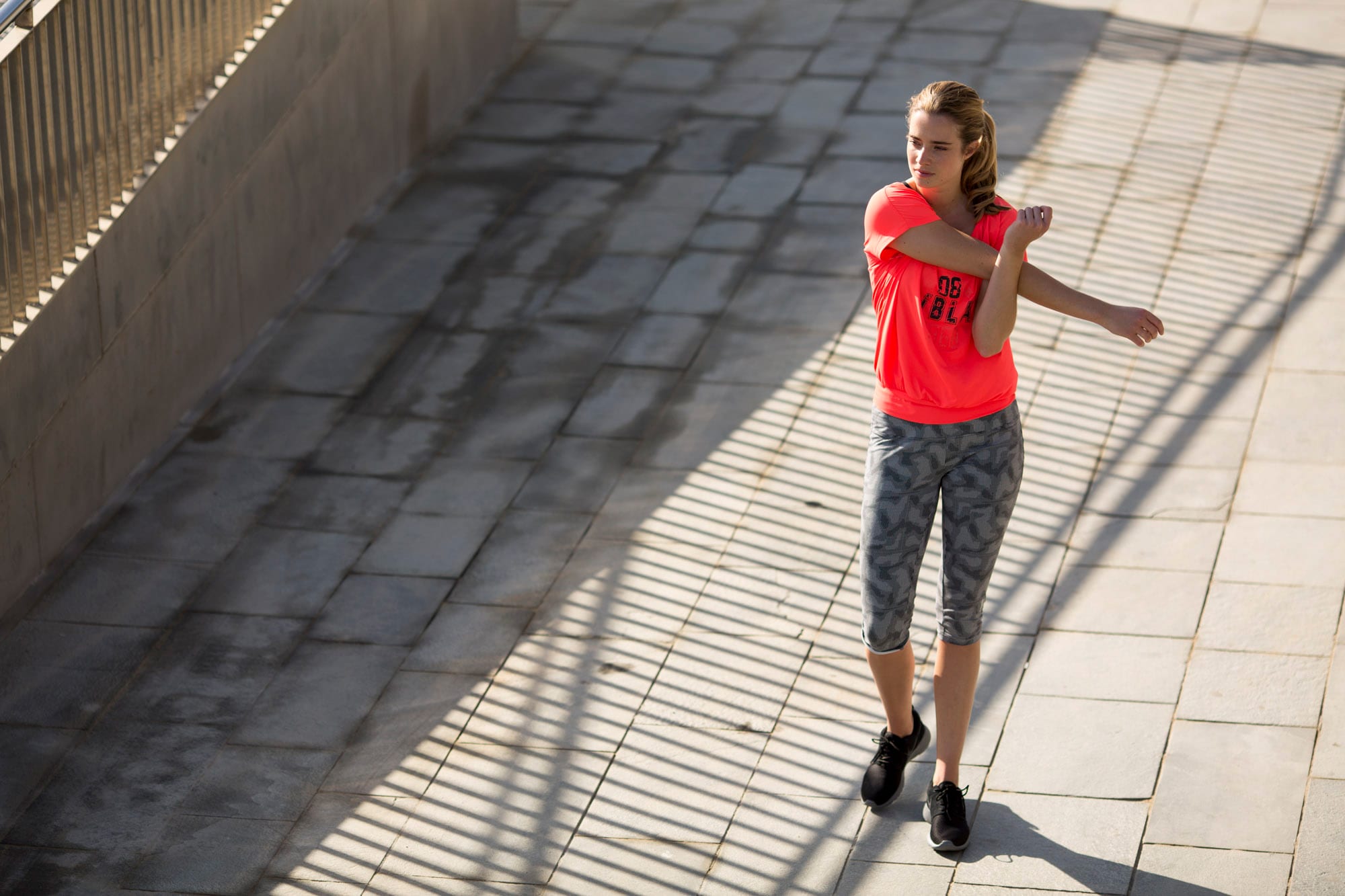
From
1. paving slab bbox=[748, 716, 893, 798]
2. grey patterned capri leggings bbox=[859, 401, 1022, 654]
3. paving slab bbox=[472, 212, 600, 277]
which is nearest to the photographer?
grey patterned capri leggings bbox=[859, 401, 1022, 654]

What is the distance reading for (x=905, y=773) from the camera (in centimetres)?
473

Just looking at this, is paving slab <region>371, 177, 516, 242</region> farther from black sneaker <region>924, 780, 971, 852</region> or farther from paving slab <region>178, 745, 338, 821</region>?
black sneaker <region>924, 780, 971, 852</region>

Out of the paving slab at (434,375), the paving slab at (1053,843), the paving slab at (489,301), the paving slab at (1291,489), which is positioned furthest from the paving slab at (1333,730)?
the paving slab at (489,301)

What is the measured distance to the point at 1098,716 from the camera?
16.0 feet

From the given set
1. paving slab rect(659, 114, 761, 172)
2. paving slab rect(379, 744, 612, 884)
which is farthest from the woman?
paving slab rect(659, 114, 761, 172)

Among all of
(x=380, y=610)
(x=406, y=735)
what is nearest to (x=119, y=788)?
(x=406, y=735)

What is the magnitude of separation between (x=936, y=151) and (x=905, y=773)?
180 centimetres

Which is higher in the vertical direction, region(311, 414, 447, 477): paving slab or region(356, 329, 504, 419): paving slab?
region(356, 329, 504, 419): paving slab

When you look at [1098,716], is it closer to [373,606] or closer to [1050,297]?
[1050,297]

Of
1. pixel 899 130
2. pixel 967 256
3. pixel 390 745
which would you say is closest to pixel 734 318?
pixel 899 130

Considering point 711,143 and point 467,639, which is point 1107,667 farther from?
point 711,143

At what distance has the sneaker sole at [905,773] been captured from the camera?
15.1ft

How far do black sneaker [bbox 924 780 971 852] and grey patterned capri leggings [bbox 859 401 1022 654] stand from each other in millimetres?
417

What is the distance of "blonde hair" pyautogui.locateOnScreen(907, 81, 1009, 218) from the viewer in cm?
390
